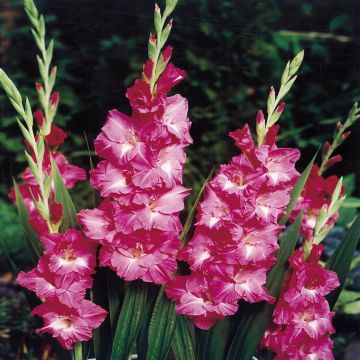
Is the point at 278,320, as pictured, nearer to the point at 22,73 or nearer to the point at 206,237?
the point at 206,237

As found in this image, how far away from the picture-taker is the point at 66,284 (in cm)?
136

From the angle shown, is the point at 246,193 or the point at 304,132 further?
the point at 304,132

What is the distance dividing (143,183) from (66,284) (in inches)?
10.7

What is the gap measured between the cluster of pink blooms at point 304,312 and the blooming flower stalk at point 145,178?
275 mm

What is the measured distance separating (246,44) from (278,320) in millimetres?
1491

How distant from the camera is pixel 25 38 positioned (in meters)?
2.65

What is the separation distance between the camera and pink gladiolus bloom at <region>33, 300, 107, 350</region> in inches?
55.3

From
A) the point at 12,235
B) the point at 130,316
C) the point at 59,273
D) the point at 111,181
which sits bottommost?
the point at 12,235

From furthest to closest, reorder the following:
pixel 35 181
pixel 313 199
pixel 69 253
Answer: pixel 313 199
pixel 35 181
pixel 69 253

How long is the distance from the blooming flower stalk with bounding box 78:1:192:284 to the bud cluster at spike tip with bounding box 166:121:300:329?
0.06 m

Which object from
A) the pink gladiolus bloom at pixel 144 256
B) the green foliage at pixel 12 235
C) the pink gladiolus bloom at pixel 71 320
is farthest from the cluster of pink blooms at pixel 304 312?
the green foliage at pixel 12 235

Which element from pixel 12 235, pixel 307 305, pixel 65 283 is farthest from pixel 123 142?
pixel 12 235

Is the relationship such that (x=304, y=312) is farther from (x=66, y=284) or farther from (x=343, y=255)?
(x=66, y=284)

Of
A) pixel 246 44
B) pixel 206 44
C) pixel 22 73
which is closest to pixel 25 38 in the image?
pixel 22 73
